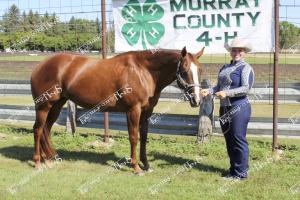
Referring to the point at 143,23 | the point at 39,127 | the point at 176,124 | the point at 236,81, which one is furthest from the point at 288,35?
the point at 39,127

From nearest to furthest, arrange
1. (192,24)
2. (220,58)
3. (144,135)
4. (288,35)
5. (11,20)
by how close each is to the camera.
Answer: (144,135)
(192,24)
(288,35)
(11,20)
(220,58)

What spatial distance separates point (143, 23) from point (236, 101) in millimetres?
2927

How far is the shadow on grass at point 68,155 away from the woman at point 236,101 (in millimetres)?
2221

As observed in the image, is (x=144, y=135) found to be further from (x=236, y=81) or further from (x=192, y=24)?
(x=192, y=24)

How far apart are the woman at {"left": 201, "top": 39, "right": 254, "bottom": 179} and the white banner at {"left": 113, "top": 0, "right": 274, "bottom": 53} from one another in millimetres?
1611

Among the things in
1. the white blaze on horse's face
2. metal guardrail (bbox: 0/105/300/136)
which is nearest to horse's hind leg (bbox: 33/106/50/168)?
metal guardrail (bbox: 0/105/300/136)

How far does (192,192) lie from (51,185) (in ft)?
6.61

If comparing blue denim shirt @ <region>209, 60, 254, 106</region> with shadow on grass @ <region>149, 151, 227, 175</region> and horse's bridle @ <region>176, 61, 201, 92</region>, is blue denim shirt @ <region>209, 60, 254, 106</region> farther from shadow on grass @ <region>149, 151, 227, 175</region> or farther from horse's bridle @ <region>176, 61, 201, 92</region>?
shadow on grass @ <region>149, 151, 227, 175</region>

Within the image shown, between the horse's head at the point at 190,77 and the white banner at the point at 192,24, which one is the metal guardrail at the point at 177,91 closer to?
the white banner at the point at 192,24

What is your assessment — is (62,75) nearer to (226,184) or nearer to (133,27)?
(133,27)

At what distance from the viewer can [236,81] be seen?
19.7ft

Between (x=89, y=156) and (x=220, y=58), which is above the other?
(x=220, y=58)

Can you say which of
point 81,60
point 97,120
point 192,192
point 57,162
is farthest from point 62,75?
point 192,192

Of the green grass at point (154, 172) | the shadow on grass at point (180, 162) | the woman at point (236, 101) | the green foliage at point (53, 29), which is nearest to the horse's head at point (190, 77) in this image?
the woman at point (236, 101)
